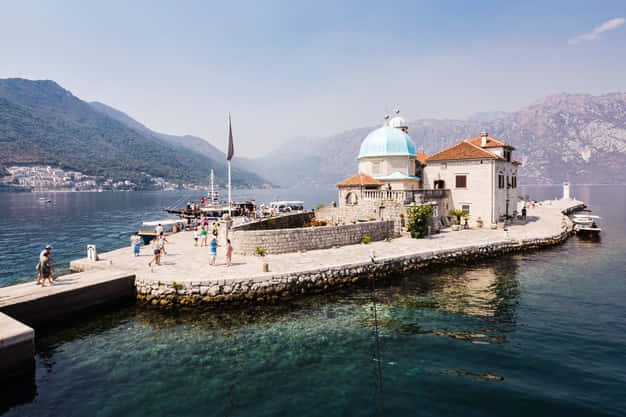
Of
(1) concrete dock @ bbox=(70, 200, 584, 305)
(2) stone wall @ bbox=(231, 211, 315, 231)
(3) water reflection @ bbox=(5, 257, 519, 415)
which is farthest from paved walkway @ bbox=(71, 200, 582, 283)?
(2) stone wall @ bbox=(231, 211, 315, 231)

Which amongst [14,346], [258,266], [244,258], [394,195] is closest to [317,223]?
[394,195]

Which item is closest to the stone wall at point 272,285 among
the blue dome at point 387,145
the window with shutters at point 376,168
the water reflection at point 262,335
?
the water reflection at point 262,335

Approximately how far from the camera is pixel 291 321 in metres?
15.4

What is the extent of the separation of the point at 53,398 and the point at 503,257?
31.0 meters

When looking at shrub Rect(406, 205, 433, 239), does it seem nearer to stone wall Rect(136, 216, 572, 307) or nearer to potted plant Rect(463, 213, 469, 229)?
stone wall Rect(136, 216, 572, 307)

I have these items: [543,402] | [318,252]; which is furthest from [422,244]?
[543,402]

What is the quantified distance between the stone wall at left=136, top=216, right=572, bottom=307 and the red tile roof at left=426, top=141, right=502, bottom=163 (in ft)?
56.6

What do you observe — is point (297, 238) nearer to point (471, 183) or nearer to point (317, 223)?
point (317, 223)

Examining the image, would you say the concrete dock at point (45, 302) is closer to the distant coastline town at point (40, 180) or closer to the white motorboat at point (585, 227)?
the white motorboat at point (585, 227)

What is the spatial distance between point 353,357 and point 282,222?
19.9 metres

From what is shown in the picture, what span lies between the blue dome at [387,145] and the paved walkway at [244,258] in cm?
1124

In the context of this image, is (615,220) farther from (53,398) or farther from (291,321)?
(53,398)

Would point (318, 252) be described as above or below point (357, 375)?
above

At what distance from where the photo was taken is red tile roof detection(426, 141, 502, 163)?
35.2 meters
